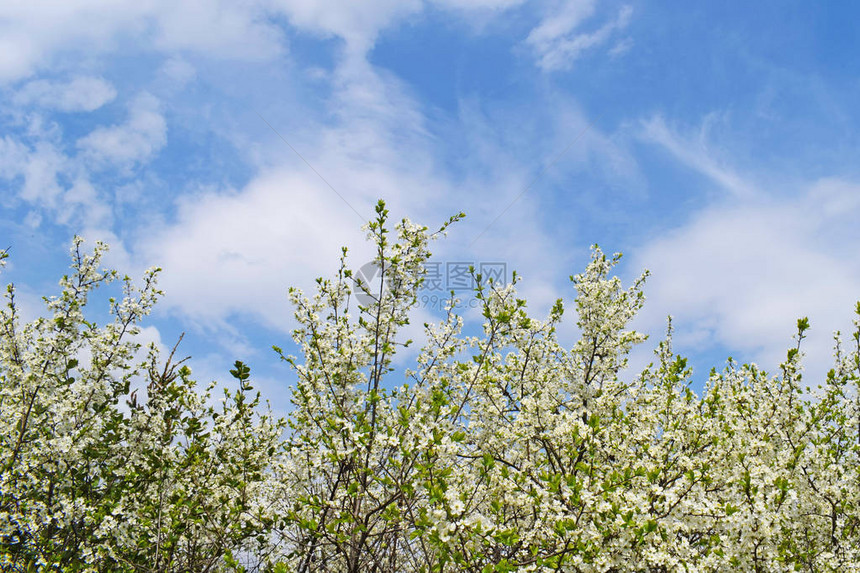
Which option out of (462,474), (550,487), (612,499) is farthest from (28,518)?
(612,499)

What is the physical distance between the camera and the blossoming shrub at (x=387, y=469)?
5.61 m

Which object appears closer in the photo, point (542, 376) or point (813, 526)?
point (813, 526)

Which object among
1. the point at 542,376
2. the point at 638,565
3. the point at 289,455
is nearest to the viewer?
the point at 638,565

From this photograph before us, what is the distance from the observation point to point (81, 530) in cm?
702

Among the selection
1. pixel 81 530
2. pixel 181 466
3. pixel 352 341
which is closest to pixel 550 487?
pixel 352 341

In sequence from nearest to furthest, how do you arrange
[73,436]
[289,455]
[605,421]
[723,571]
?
1. [723,571]
2. [73,436]
3. [289,455]
4. [605,421]

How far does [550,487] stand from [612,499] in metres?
0.62

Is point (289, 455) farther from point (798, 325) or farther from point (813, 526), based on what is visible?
point (798, 325)

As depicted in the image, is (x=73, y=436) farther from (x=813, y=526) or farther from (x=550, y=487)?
(x=813, y=526)

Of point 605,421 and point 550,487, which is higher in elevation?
point 605,421

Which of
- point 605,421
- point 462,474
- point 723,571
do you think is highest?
point 605,421

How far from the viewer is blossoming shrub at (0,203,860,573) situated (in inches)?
221

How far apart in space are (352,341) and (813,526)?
6642mm

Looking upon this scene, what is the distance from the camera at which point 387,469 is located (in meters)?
6.52
